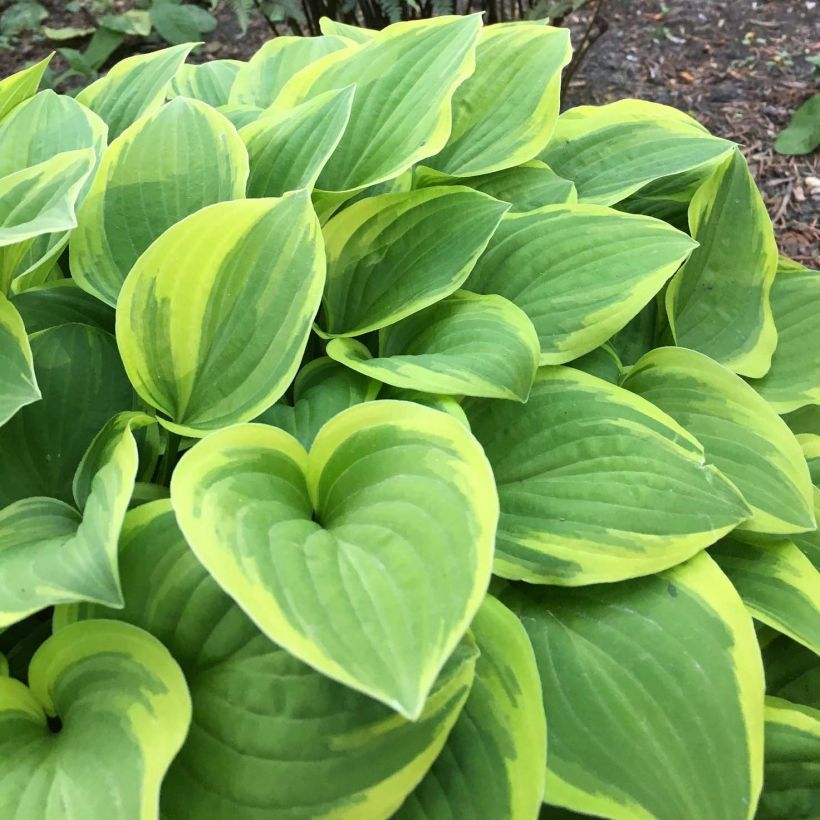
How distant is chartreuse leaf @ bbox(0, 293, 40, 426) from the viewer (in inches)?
20.7

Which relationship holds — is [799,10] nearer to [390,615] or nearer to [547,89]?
[547,89]

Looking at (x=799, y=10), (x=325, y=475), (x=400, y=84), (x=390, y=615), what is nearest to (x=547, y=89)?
(x=400, y=84)

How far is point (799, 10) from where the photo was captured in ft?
7.61

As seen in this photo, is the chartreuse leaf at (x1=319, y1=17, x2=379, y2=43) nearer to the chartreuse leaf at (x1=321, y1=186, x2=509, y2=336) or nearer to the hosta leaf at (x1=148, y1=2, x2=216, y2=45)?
the chartreuse leaf at (x1=321, y1=186, x2=509, y2=336)

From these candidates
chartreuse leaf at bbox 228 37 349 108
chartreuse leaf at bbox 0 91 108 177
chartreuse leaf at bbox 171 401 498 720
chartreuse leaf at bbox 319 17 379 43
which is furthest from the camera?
chartreuse leaf at bbox 319 17 379 43

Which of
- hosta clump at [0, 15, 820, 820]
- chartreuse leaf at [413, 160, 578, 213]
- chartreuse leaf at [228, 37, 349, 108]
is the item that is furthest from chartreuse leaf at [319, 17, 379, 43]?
chartreuse leaf at [413, 160, 578, 213]

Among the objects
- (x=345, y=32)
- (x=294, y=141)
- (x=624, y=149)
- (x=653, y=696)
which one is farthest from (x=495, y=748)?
(x=345, y=32)

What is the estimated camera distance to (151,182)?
67 centimetres

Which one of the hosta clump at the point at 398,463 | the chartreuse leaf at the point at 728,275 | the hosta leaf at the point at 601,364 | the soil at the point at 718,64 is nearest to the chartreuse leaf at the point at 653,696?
the hosta clump at the point at 398,463

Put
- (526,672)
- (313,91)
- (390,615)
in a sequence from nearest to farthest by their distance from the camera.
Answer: (390,615), (526,672), (313,91)

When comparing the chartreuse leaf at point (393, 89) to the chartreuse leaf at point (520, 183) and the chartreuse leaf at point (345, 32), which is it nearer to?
the chartreuse leaf at point (520, 183)

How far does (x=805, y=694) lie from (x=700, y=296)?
1.34ft

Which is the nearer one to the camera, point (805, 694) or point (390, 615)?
point (390, 615)

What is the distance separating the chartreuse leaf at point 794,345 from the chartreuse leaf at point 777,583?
19cm
